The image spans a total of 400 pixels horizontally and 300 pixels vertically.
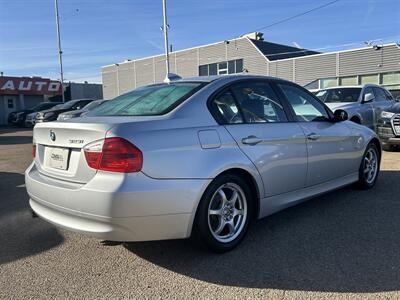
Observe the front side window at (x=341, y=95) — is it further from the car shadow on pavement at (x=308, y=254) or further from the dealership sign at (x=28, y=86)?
the dealership sign at (x=28, y=86)

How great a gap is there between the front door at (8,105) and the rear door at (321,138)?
32.8m

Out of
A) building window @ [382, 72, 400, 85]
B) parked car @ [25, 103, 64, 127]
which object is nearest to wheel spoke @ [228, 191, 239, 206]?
parked car @ [25, 103, 64, 127]

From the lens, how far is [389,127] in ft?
32.4

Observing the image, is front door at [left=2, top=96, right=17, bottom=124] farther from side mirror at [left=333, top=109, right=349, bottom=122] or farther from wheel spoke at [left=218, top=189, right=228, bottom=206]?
wheel spoke at [left=218, top=189, right=228, bottom=206]

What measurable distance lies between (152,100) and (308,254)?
201 cm

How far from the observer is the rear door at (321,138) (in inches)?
180

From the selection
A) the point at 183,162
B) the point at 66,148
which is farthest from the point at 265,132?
the point at 66,148

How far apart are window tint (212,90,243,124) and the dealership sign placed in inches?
1288

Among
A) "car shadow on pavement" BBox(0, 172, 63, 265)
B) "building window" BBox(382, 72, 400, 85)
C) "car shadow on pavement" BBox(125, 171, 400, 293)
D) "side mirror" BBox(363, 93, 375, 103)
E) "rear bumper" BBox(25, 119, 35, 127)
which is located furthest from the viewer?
"building window" BBox(382, 72, 400, 85)

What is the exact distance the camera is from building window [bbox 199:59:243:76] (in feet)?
113

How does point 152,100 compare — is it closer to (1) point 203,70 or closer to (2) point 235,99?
(2) point 235,99

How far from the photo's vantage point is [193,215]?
335 cm

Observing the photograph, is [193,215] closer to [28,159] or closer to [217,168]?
[217,168]

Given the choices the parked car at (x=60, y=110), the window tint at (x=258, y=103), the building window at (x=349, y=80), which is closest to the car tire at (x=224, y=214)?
the window tint at (x=258, y=103)
